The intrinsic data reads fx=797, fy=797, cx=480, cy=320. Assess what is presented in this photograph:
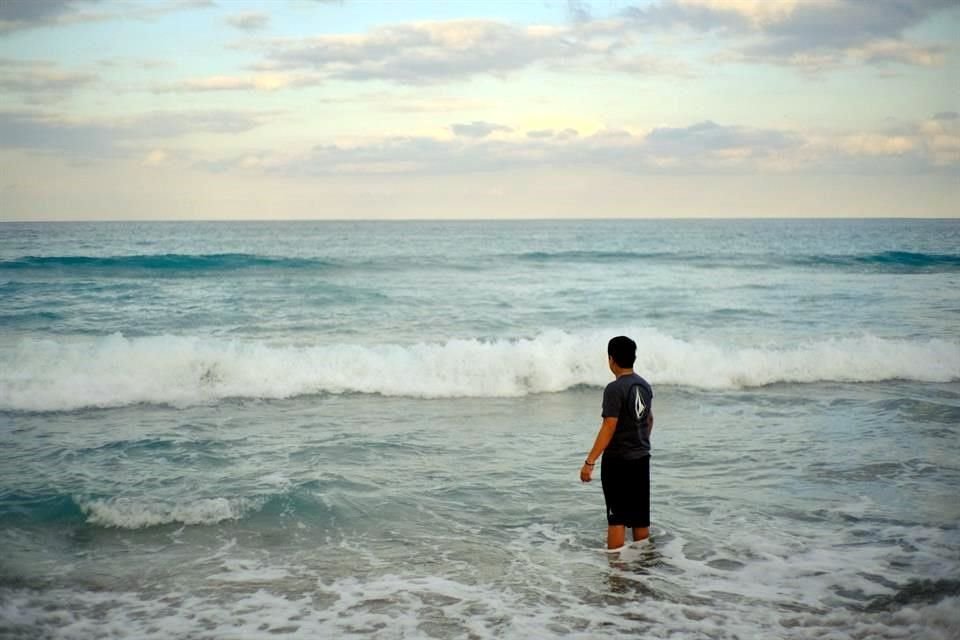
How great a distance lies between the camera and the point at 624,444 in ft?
21.5

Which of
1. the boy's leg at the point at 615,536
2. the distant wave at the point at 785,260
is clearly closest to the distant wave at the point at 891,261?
the distant wave at the point at 785,260

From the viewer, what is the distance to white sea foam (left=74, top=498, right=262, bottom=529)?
7.75 metres

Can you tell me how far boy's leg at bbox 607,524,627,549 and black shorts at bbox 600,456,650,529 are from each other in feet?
0.21

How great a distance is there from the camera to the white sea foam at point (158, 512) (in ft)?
25.4

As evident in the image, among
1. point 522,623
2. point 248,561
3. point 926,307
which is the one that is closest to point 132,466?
point 248,561

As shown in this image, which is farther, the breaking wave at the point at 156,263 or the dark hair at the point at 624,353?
the breaking wave at the point at 156,263

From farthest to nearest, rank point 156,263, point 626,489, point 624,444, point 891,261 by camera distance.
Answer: point 891,261 → point 156,263 → point 626,489 → point 624,444

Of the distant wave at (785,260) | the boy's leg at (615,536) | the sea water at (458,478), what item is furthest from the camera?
A: the distant wave at (785,260)

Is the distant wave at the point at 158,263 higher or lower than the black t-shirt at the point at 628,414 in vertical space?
higher

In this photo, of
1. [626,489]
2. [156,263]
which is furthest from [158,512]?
[156,263]

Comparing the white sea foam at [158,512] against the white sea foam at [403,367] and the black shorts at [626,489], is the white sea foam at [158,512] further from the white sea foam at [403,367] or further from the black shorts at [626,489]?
the white sea foam at [403,367]

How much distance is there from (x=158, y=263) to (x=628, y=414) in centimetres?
3143

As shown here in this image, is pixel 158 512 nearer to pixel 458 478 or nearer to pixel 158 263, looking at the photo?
pixel 458 478

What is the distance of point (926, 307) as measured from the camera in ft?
79.1
